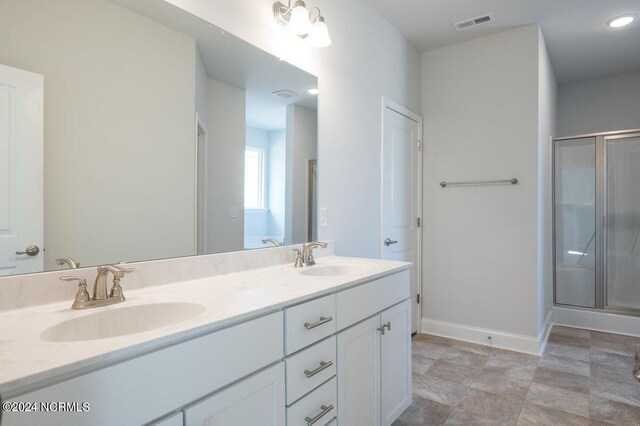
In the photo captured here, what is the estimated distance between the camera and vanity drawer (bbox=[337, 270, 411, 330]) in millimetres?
1476

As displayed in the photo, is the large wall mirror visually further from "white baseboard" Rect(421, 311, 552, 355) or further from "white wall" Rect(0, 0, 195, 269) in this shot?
"white baseboard" Rect(421, 311, 552, 355)

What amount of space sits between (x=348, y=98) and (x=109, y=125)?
5.13 ft

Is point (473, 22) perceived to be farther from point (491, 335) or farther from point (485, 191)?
point (491, 335)

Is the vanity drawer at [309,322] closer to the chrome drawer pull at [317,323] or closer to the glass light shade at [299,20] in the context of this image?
the chrome drawer pull at [317,323]

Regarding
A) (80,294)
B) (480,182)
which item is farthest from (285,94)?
(480,182)

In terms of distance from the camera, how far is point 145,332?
0.85 m

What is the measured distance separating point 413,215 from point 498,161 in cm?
82

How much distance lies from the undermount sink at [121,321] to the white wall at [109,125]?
244mm

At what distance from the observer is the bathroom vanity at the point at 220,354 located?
2.35 ft

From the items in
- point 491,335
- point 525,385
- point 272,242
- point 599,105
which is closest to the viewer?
point 272,242

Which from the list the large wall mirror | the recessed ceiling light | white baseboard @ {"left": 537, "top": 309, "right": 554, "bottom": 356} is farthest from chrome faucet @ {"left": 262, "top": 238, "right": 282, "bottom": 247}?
the recessed ceiling light

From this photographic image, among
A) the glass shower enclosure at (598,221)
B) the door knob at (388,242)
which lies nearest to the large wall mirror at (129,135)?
the door knob at (388,242)

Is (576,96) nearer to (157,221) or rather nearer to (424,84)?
(424,84)

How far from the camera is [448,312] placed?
10.8 feet
